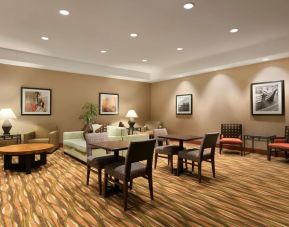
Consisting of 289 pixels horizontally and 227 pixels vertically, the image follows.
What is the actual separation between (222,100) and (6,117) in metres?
6.75

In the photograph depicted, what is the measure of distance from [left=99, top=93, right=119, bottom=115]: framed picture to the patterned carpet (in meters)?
4.17

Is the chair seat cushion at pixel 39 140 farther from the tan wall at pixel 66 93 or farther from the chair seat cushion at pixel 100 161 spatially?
the chair seat cushion at pixel 100 161

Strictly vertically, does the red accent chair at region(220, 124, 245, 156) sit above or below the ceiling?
below

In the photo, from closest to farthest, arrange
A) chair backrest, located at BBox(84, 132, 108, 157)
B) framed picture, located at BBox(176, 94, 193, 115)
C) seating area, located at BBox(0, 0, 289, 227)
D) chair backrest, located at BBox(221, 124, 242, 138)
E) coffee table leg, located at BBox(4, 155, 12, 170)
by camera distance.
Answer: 1. seating area, located at BBox(0, 0, 289, 227)
2. chair backrest, located at BBox(84, 132, 108, 157)
3. coffee table leg, located at BBox(4, 155, 12, 170)
4. chair backrest, located at BBox(221, 124, 242, 138)
5. framed picture, located at BBox(176, 94, 193, 115)

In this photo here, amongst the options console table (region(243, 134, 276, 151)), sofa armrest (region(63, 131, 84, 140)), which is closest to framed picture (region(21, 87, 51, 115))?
sofa armrest (region(63, 131, 84, 140))

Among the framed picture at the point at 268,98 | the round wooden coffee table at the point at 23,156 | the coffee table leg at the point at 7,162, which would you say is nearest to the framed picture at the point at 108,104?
the round wooden coffee table at the point at 23,156

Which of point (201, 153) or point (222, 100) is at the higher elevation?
point (222, 100)

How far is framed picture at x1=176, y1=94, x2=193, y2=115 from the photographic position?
8.08 meters

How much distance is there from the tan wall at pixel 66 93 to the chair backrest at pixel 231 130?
403 cm


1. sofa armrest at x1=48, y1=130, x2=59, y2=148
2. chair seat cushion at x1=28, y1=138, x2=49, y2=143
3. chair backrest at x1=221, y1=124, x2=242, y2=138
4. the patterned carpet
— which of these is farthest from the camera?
chair backrest at x1=221, y1=124, x2=242, y2=138

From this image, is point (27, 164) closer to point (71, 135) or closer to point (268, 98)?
point (71, 135)

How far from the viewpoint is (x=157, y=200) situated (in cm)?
297

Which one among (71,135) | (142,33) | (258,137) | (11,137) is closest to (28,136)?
(11,137)

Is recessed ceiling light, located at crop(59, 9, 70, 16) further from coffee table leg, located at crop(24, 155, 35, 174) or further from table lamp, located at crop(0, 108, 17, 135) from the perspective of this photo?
table lamp, located at crop(0, 108, 17, 135)
